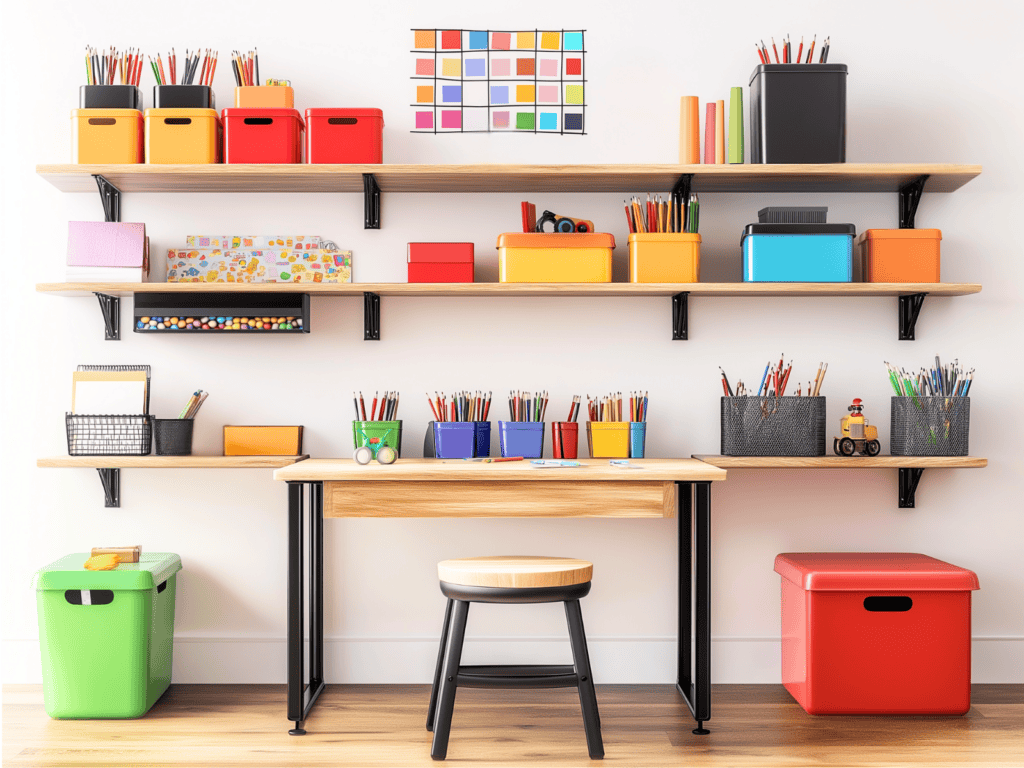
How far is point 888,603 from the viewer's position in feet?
8.04

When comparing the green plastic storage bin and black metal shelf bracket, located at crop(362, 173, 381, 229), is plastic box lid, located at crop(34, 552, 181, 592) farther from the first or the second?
black metal shelf bracket, located at crop(362, 173, 381, 229)

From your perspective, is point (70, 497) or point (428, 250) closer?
point (428, 250)

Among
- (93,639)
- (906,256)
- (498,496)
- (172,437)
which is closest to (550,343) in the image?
(498,496)

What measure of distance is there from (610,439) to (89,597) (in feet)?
5.40

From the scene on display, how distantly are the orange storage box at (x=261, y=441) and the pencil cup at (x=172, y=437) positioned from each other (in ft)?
0.41

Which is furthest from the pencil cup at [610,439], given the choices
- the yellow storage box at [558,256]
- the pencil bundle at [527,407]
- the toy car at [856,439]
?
the toy car at [856,439]

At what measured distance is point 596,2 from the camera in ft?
9.12

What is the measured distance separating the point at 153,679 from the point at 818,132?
2.68 metres

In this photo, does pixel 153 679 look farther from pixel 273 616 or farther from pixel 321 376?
pixel 321 376

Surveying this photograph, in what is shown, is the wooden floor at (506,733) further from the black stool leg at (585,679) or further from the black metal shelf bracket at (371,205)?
the black metal shelf bracket at (371,205)

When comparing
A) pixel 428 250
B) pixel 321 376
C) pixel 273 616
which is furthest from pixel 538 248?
pixel 273 616

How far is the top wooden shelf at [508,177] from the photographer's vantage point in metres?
2.51

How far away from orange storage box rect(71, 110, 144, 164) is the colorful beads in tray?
20.1 inches

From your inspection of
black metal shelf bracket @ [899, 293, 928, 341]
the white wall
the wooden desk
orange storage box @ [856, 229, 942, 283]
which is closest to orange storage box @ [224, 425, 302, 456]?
the white wall
